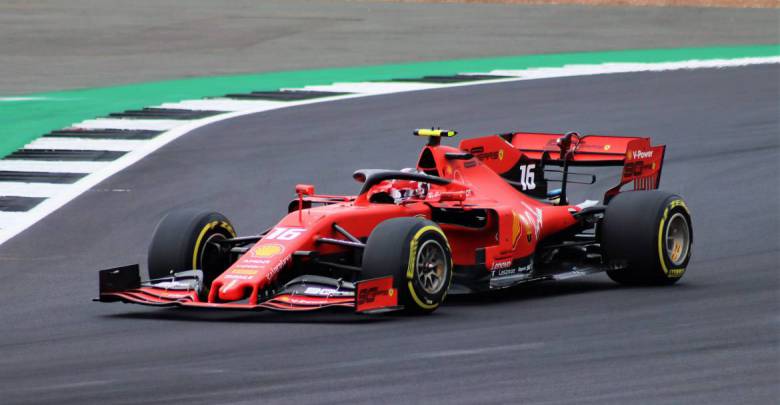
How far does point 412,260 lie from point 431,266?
0.37 metres

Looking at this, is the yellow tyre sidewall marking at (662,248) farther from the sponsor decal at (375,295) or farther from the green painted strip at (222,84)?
the green painted strip at (222,84)

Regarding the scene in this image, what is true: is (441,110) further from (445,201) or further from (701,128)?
(445,201)

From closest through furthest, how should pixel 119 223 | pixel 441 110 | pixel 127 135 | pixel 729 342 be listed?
pixel 729 342, pixel 119 223, pixel 127 135, pixel 441 110

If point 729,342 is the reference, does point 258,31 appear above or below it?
above

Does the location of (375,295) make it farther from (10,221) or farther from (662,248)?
(10,221)

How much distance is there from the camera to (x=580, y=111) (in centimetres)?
2102

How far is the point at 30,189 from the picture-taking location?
16.1 metres

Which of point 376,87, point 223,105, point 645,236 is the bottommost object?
point 645,236

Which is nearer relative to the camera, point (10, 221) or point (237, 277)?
point (237, 277)

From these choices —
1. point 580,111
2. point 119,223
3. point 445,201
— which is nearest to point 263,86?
point 580,111

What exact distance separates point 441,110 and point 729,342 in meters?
12.2

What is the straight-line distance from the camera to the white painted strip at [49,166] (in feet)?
55.8

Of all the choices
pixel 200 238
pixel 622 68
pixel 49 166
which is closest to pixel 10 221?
pixel 49 166

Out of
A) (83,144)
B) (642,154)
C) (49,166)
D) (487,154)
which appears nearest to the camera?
(487,154)
